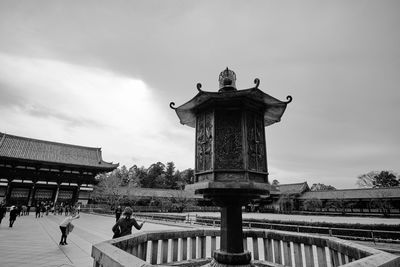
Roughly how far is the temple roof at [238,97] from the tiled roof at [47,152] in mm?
34415

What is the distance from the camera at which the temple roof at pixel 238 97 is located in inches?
183

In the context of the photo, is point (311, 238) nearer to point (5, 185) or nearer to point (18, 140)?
point (5, 185)

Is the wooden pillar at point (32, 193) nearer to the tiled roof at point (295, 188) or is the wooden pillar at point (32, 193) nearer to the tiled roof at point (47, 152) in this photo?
the tiled roof at point (47, 152)

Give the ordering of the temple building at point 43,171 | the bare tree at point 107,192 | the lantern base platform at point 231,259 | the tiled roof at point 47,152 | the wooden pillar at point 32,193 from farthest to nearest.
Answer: the bare tree at point 107,192
the tiled roof at point 47,152
the wooden pillar at point 32,193
the temple building at point 43,171
the lantern base platform at point 231,259

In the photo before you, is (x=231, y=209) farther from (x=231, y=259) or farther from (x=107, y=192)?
(x=107, y=192)

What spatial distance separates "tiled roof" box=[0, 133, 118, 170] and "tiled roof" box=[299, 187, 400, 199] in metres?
44.0

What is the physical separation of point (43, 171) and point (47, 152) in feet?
12.4

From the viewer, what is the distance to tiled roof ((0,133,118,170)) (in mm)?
32766

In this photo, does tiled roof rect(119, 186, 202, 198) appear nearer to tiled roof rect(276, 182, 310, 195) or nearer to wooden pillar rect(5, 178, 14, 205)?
wooden pillar rect(5, 178, 14, 205)

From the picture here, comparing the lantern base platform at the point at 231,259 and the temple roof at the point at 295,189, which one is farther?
the temple roof at the point at 295,189

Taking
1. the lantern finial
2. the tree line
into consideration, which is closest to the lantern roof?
the lantern finial

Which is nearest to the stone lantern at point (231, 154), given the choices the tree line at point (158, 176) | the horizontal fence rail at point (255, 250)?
the horizontal fence rail at point (255, 250)

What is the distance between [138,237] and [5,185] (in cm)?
3576

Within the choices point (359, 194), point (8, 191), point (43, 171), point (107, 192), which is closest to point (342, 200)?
point (359, 194)
